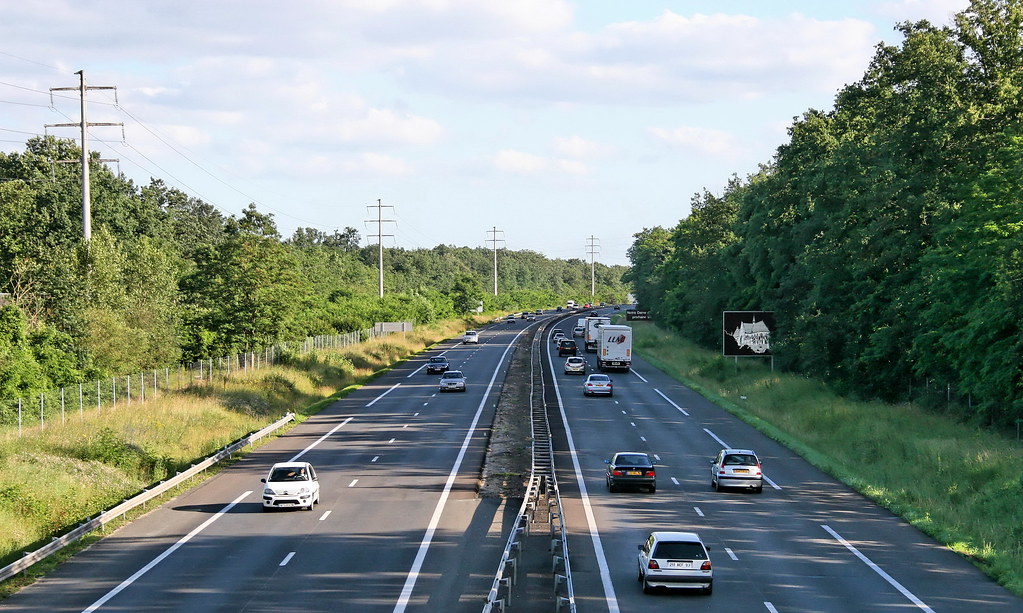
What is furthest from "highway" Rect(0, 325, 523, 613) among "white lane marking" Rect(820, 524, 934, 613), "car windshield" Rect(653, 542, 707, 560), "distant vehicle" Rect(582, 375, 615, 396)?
"distant vehicle" Rect(582, 375, 615, 396)

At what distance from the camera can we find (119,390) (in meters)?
54.7

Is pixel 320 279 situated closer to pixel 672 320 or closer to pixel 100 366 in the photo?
pixel 672 320

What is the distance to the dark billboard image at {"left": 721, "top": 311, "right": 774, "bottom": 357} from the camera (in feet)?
254

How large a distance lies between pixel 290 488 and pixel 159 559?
7388mm

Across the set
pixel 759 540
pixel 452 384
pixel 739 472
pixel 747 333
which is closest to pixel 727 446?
pixel 739 472

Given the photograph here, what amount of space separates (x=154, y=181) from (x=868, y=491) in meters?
153

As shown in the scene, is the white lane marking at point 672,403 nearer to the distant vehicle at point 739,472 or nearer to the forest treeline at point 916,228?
the forest treeline at point 916,228

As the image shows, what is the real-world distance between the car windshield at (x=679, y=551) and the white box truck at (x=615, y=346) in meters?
67.5

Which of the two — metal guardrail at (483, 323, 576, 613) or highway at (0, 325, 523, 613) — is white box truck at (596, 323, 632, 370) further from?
highway at (0, 325, 523, 613)

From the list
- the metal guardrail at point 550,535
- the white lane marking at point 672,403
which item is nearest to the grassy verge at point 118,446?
the metal guardrail at point 550,535

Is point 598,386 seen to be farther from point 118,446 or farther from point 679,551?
point 679,551

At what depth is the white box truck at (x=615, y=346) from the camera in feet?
304

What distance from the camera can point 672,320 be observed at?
14088cm

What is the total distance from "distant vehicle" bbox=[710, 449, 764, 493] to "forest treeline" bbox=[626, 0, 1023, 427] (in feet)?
43.8
